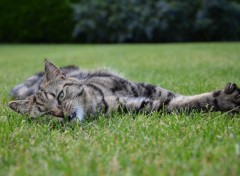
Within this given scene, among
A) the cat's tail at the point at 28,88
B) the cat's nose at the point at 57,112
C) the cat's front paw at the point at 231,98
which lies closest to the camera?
the cat's front paw at the point at 231,98

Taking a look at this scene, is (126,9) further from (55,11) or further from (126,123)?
(126,123)

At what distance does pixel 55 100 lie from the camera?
2.81 m

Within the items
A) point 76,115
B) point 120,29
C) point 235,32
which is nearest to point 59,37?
point 120,29

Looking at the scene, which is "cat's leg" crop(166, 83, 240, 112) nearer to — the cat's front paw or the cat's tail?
the cat's front paw

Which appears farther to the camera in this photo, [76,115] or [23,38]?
[23,38]

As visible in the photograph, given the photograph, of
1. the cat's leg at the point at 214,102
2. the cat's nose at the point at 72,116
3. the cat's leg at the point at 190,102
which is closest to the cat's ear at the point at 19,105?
the cat's nose at the point at 72,116

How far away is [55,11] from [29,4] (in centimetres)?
151

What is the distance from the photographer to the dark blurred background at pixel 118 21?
18141 mm

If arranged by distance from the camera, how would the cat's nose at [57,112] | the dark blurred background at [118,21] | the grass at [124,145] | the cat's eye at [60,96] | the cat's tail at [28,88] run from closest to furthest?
1. the grass at [124,145]
2. the cat's nose at [57,112]
3. the cat's eye at [60,96]
4. the cat's tail at [28,88]
5. the dark blurred background at [118,21]

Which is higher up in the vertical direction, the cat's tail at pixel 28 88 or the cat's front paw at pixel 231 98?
the cat's front paw at pixel 231 98

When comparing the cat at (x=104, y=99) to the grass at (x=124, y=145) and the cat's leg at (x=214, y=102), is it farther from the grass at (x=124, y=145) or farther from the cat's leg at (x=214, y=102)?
the grass at (x=124, y=145)

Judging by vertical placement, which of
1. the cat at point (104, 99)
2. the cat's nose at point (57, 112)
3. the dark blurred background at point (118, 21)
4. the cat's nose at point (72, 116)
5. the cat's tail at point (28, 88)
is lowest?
the cat's tail at point (28, 88)

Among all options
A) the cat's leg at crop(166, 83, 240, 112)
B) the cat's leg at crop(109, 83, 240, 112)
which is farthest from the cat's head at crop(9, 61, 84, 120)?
the cat's leg at crop(166, 83, 240, 112)

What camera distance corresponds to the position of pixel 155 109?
281cm
